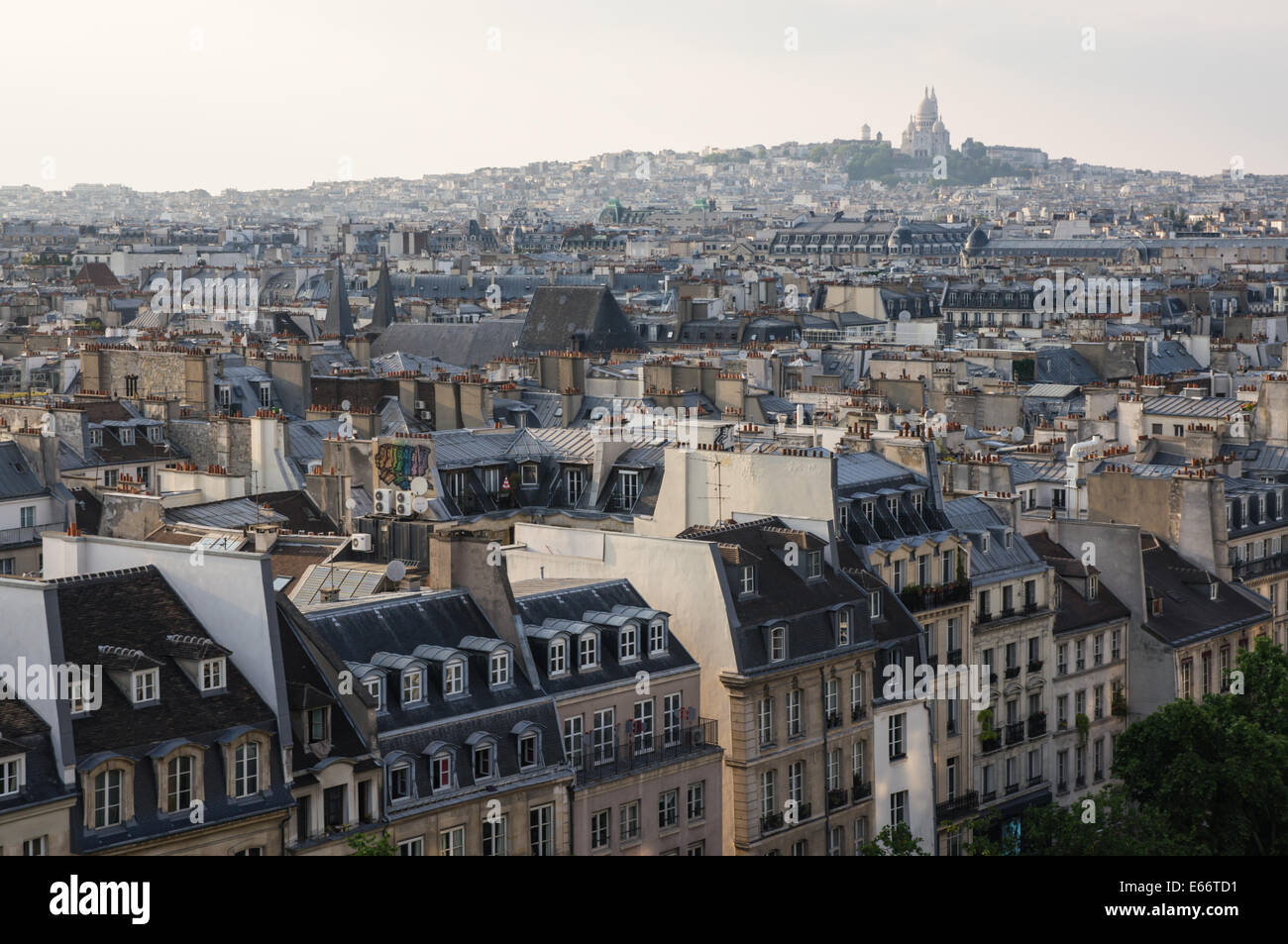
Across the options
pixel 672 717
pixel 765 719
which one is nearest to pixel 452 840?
pixel 672 717

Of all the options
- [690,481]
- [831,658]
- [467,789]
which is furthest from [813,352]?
[467,789]

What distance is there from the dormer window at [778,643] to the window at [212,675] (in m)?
8.90

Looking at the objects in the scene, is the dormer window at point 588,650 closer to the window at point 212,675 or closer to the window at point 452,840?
the window at point 452,840

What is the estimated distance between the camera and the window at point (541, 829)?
25234 mm

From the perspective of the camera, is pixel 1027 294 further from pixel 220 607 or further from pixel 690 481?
pixel 220 607

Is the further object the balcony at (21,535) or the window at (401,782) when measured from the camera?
the balcony at (21,535)

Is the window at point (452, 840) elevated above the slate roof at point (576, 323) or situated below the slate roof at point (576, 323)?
below

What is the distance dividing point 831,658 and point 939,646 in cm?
505

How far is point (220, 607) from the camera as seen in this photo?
23.0 metres

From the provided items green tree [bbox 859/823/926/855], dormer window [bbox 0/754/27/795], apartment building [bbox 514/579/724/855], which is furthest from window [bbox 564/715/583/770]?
dormer window [bbox 0/754/27/795]

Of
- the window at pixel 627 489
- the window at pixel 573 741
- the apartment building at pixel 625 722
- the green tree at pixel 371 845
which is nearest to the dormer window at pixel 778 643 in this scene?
the apartment building at pixel 625 722

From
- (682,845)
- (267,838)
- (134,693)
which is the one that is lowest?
(682,845)

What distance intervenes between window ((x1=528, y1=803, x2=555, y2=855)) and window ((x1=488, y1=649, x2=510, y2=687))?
155 cm

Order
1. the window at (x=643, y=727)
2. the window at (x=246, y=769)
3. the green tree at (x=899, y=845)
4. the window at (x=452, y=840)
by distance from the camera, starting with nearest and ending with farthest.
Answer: the window at (x=246, y=769) < the window at (x=452, y=840) < the green tree at (x=899, y=845) < the window at (x=643, y=727)
